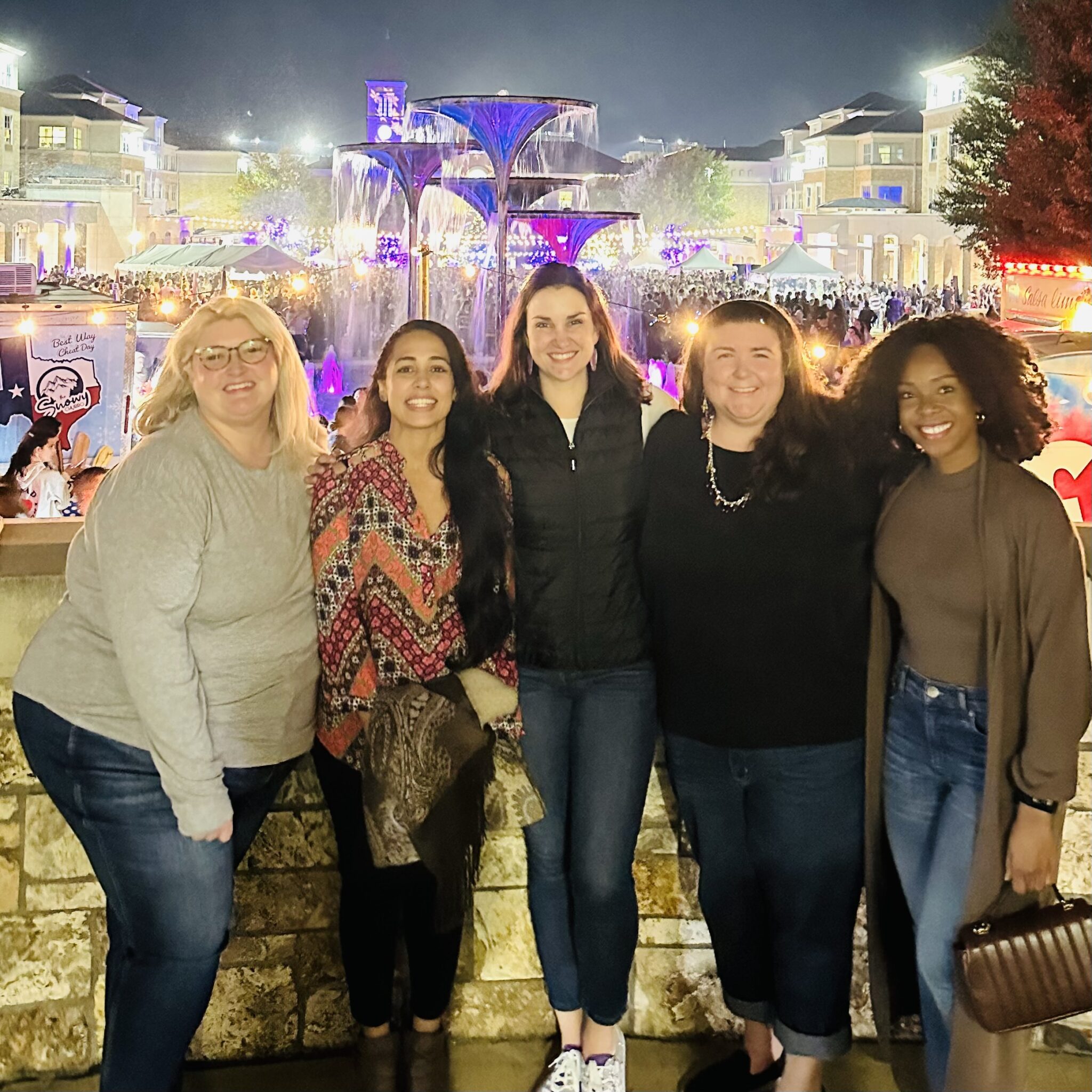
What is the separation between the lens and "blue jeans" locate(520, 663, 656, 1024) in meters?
2.66

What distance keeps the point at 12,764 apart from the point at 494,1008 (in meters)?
1.33

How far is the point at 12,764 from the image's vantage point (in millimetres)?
2842

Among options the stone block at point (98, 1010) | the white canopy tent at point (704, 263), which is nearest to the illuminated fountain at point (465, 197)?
the white canopy tent at point (704, 263)

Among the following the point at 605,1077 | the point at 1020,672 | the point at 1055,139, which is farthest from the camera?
the point at 1055,139

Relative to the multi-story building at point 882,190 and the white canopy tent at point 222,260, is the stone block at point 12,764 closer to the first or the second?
the white canopy tent at point 222,260

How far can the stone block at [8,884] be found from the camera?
287 centimetres

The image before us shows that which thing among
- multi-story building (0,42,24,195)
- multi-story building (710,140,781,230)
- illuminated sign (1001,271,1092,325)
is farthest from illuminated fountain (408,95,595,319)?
multi-story building (710,140,781,230)

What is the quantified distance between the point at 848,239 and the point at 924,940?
65766mm

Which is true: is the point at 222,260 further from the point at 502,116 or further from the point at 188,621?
the point at 188,621

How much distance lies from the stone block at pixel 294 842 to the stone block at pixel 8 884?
0.52 m

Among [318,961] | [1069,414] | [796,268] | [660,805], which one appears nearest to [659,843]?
[660,805]

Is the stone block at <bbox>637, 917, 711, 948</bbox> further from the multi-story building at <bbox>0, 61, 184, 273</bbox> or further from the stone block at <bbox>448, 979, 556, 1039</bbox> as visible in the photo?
the multi-story building at <bbox>0, 61, 184, 273</bbox>

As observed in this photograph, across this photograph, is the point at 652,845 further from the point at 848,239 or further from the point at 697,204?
the point at 697,204

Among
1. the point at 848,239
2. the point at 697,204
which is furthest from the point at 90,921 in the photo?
the point at 697,204
